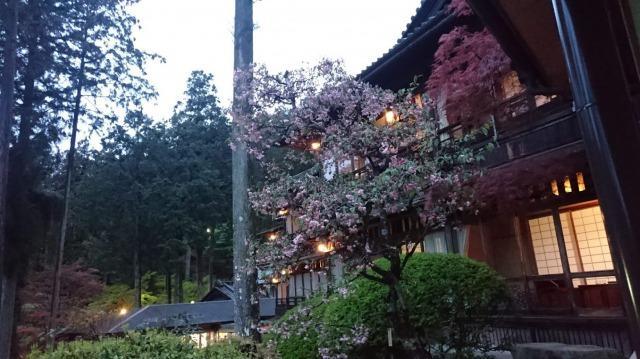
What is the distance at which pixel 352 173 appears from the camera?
6.66m

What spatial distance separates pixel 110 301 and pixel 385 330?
95.1ft

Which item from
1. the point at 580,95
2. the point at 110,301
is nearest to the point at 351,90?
the point at 580,95

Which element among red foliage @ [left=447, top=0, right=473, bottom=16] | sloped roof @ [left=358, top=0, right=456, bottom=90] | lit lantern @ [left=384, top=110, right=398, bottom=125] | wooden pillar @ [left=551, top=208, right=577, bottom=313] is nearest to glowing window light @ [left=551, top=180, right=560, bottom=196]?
wooden pillar @ [left=551, top=208, right=577, bottom=313]

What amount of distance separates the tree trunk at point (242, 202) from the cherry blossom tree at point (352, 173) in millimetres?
1110

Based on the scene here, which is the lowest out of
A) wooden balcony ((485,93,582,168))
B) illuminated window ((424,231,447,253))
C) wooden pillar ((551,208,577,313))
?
wooden pillar ((551,208,577,313))

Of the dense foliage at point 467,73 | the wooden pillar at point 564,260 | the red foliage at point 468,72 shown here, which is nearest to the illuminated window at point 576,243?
the wooden pillar at point 564,260

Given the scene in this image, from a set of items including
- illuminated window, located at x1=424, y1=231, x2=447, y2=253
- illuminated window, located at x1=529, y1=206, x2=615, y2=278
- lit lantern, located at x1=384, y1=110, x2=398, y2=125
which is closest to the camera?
lit lantern, located at x1=384, y1=110, x2=398, y2=125

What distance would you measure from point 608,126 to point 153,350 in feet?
17.5

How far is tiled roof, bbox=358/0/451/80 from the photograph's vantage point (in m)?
9.39

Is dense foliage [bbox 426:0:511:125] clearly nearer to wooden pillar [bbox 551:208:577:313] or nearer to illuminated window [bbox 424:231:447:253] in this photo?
wooden pillar [bbox 551:208:577:313]

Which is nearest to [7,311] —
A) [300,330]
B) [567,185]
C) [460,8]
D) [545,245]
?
[300,330]

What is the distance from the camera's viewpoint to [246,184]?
973 centimetres

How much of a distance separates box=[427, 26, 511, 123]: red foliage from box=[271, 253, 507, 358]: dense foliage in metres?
2.92

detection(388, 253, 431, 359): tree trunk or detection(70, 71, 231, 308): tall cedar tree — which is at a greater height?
detection(70, 71, 231, 308): tall cedar tree
